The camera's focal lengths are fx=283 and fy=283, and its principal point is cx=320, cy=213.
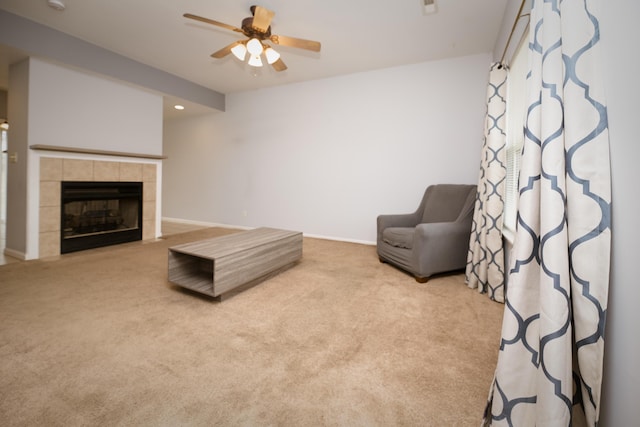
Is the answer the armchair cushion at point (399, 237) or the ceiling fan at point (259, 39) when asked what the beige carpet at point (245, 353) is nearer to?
the armchair cushion at point (399, 237)

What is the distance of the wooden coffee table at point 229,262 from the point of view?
6.74 ft

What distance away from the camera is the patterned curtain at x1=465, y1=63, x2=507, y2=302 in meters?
2.24

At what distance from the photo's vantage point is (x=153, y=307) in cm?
200

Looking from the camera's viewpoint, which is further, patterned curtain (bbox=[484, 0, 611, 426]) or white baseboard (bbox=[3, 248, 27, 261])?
white baseboard (bbox=[3, 248, 27, 261])

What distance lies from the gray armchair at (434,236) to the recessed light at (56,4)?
12.6 feet

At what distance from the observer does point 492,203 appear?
2.30 metres

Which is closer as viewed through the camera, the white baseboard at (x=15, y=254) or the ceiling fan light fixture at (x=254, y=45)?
the ceiling fan light fixture at (x=254, y=45)

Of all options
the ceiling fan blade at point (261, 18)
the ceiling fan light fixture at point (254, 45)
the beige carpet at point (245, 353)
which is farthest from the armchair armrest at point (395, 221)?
the ceiling fan blade at point (261, 18)

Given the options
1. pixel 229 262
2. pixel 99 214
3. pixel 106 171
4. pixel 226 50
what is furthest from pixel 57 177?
pixel 229 262

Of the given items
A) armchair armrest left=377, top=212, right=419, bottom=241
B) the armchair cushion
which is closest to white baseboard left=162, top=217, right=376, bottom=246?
armchair armrest left=377, top=212, right=419, bottom=241

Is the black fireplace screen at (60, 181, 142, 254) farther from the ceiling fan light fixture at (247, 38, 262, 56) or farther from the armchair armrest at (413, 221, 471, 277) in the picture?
the armchair armrest at (413, 221, 471, 277)

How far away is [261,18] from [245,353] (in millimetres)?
2543

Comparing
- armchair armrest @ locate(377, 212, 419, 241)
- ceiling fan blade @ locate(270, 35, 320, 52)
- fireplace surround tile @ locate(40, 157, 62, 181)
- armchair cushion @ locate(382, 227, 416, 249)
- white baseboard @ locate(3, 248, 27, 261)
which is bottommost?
white baseboard @ locate(3, 248, 27, 261)

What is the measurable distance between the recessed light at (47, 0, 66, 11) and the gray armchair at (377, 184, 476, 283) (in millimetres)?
3845
